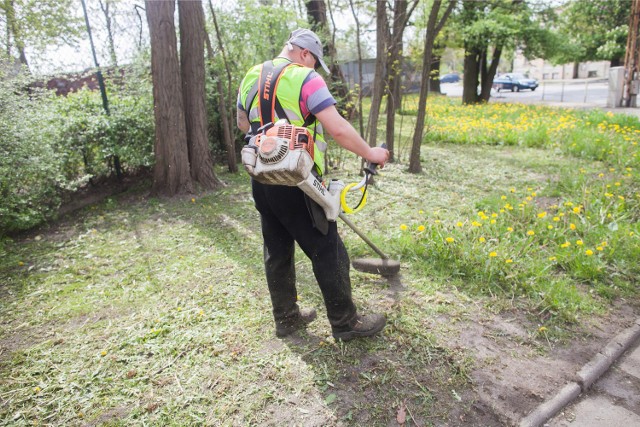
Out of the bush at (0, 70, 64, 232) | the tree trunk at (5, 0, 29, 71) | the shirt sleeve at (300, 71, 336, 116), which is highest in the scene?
the tree trunk at (5, 0, 29, 71)

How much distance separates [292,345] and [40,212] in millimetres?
4256

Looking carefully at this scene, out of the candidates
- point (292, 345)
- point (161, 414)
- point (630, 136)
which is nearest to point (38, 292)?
point (161, 414)

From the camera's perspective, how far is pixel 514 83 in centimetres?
3186

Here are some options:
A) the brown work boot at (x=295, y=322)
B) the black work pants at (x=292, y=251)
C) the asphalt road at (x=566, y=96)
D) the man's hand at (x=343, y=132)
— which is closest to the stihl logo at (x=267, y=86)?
the man's hand at (x=343, y=132)

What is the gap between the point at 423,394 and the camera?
2.45 metres

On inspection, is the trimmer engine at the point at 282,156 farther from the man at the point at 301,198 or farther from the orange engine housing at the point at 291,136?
the man at the point at 301,198

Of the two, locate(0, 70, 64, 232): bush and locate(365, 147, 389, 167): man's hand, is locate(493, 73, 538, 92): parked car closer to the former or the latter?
locate(0, 70, 64, 232): bush

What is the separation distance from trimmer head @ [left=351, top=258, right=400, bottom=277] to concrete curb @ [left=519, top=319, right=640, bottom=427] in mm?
1571

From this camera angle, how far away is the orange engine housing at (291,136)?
7.13 ft

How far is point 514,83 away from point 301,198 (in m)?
34.2

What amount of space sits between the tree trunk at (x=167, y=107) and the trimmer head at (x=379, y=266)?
3.68m

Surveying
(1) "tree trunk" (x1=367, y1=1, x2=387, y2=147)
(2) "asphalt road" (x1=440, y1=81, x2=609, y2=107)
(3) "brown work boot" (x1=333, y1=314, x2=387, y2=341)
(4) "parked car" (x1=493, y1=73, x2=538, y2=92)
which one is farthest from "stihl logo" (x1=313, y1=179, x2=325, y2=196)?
(4) "parked car" (x1=493, y1=73, x2=538, y2=92)

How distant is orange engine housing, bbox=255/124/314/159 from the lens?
217 cm

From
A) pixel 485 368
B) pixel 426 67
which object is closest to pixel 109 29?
pixel 426 67
